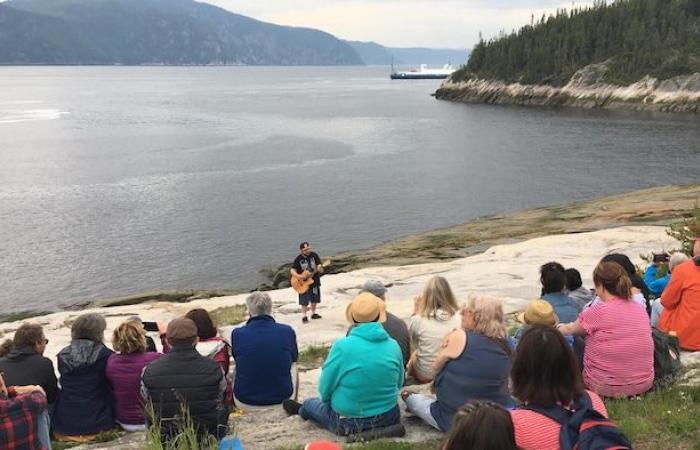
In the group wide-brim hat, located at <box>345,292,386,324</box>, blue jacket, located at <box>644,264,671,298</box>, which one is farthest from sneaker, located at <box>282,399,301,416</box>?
blue jacket, located at <box>644,264,671,298</box>

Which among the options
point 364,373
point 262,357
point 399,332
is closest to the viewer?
point 364,373

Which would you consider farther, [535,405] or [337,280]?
[337,280]

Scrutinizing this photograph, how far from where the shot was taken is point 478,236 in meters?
30.9

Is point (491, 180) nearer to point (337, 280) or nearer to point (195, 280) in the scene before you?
point (195, 280)

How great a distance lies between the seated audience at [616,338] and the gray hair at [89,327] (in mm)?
5510

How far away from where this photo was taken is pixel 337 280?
21641mm

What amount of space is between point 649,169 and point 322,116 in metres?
62.7

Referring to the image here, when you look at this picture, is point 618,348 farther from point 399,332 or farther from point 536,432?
point 536,432

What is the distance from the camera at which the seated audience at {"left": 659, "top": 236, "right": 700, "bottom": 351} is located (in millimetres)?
8672

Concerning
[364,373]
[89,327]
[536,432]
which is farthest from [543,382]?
Result: [89,327]

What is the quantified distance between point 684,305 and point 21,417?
799 centimetres

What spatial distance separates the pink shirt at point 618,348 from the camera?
7.45 m

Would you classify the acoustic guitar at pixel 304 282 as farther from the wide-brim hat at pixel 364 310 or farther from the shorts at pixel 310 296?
the wide-brim hat at pixel 364 310

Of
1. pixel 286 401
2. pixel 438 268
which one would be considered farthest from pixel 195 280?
pixel 286 401
